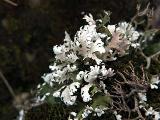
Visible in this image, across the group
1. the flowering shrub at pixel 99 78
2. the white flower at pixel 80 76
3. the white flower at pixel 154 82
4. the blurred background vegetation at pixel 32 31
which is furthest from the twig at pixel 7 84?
the white flower at pixel 154 82

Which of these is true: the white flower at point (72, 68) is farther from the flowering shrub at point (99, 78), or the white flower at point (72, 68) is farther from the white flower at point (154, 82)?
the white flower at point (154, 82)

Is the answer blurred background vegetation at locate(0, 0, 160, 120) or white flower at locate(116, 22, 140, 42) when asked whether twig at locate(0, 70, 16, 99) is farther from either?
white flower at locate(116, 22, 140, 42)

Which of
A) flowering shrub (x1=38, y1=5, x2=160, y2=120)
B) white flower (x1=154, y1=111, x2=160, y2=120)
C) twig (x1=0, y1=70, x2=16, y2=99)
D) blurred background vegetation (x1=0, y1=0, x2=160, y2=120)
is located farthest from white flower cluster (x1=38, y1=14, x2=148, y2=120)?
twig (x1=0, y1=70, x2=16, y2=99)

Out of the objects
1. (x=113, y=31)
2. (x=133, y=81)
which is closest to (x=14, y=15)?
(x=113, y=31)

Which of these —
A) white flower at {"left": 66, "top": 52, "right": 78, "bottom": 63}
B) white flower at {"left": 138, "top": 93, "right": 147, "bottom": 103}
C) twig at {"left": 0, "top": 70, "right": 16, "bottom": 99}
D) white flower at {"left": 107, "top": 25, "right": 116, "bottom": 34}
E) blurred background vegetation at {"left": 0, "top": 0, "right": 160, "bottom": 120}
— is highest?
blurred background vegetation at {"left": 0, "top": 0, "right": 160, "bottom": 120}

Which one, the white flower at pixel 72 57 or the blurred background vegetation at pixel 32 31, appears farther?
the blurred background vegetation at pixel 32 31

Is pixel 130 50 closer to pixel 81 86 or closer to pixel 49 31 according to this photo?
pixel 81 86
